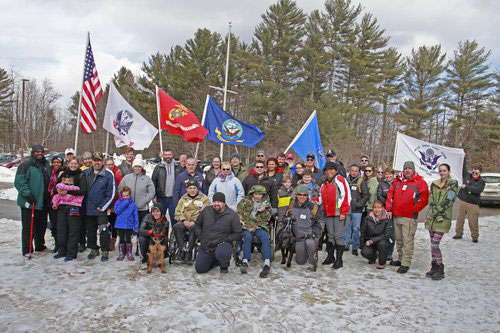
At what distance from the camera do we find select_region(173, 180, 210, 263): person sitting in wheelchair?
19.6 ft

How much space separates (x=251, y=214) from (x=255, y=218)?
0.34 feet

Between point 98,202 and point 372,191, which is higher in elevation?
point 372,191

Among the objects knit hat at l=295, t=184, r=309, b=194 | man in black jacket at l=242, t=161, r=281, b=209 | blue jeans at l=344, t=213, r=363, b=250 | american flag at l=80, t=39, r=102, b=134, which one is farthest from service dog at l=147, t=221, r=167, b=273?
american flag at l=80, t=39, r=102, b=134

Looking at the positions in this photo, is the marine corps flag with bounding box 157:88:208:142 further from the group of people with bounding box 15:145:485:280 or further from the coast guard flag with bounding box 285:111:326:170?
the group of people with bounding box 15:145:485:280

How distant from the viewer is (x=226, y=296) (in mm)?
4617

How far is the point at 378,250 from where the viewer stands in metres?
6.36

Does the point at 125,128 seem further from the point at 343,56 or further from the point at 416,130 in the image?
the point at 416,130

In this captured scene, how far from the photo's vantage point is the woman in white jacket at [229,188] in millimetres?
6456

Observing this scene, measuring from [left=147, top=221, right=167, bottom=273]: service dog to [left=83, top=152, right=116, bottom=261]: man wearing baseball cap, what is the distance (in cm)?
105

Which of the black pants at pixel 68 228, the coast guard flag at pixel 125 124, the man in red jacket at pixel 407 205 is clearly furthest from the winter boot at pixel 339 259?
the coast guard flag at pixel 125 124

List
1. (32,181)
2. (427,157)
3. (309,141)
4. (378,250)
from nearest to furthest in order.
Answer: (32,181)
(378,250)
(427,157)
(309,141)

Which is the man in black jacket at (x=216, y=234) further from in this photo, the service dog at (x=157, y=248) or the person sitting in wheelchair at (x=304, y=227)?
the person sitting in wheelchair at (x=304, y=227)

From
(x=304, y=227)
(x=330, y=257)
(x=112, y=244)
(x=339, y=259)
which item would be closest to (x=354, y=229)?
(x=330, y=257)

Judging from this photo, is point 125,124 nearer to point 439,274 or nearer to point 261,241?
point 261,241
